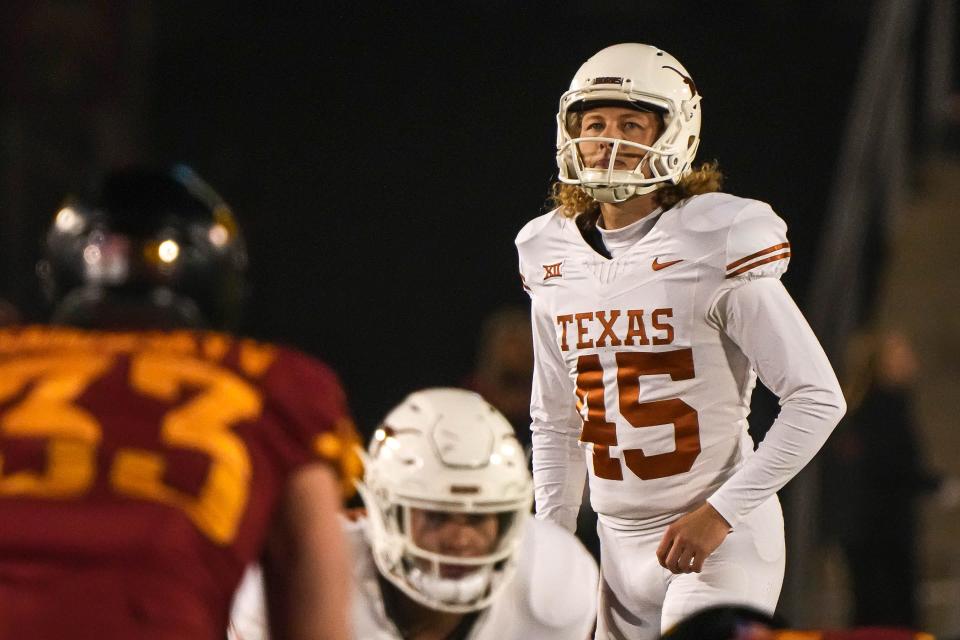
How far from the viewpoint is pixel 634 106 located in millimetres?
3439

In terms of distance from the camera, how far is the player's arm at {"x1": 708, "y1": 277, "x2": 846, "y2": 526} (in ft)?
10.4

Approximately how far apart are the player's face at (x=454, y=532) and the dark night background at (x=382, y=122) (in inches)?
224

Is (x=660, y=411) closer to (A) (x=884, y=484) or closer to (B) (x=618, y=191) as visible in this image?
(B) (x=618, y=191)

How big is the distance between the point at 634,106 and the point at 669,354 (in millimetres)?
567

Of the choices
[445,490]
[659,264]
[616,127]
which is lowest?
[445,490]

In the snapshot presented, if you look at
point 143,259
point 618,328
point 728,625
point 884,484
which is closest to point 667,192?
point 618,328

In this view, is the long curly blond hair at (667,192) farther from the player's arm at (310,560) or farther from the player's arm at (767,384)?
the player's arm at (310,560)

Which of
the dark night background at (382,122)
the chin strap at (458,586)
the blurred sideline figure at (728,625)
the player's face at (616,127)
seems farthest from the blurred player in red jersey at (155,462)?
the dark night background at (382,122)

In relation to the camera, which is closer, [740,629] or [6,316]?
[740,629]

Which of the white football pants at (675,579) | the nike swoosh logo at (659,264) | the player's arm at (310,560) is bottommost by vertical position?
the white football pants at (675,579)

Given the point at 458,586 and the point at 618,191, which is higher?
the point at 618,191

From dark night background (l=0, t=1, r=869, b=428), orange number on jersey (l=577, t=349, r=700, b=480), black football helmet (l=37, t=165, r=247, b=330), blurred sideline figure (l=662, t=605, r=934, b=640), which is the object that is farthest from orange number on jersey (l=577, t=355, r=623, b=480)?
dark night background (l=0, t=1, r=869, b=428)

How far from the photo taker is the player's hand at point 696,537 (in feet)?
10.3

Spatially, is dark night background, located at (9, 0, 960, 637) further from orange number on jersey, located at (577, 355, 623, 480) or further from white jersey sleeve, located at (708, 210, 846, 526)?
white jersey sleeve, located at (708, 210, 846, 526)
